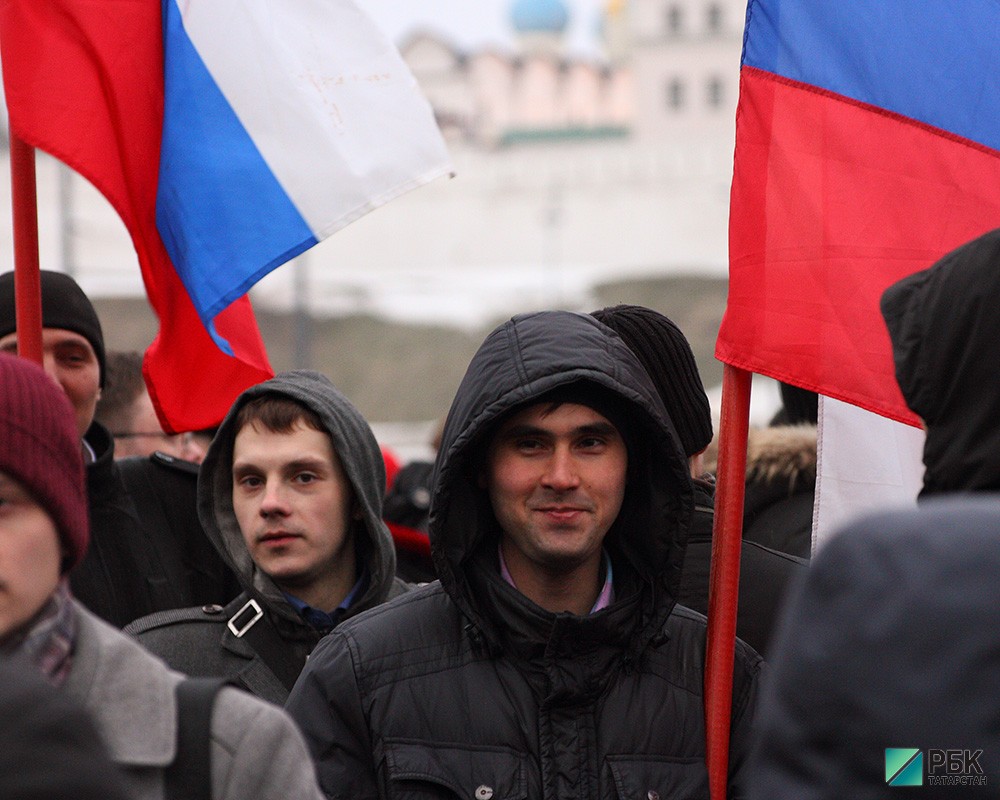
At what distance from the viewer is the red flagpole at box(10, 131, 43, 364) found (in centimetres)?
302

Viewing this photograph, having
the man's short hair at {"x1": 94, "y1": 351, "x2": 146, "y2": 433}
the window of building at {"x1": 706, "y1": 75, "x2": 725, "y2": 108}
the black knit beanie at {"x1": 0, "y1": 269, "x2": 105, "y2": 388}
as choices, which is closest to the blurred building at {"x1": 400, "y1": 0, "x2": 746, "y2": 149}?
the window of building at {"x1": 706, "y1": 75, "x2": 725, "y2": 108}

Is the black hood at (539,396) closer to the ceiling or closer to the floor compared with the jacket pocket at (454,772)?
closer to the ceiling

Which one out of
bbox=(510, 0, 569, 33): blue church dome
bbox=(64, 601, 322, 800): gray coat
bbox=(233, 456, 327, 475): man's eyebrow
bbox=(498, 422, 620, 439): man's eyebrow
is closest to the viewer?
bbox=(64, 601, 322, 800): gray coat

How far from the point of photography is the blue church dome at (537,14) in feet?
216

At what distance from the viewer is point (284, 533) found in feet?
10.2

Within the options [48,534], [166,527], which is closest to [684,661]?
[48,534]

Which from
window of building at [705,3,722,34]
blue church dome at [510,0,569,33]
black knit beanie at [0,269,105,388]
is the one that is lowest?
black knit beanie at [0,269,105,388]

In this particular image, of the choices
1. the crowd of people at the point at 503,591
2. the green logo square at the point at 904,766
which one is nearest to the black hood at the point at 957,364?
the crowd of people at the point at 503,591

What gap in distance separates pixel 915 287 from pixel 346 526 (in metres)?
1.56

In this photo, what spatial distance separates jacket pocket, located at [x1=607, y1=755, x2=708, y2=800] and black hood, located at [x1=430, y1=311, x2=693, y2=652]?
8.6 inches

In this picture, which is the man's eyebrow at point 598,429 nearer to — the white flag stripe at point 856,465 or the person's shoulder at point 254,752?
the white flag stripe at point 856,465

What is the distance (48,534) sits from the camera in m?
1.79

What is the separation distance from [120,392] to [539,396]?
7.43 ft

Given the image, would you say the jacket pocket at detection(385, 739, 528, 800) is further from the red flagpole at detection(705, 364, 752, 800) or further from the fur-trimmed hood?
the fur-trimmed hood
